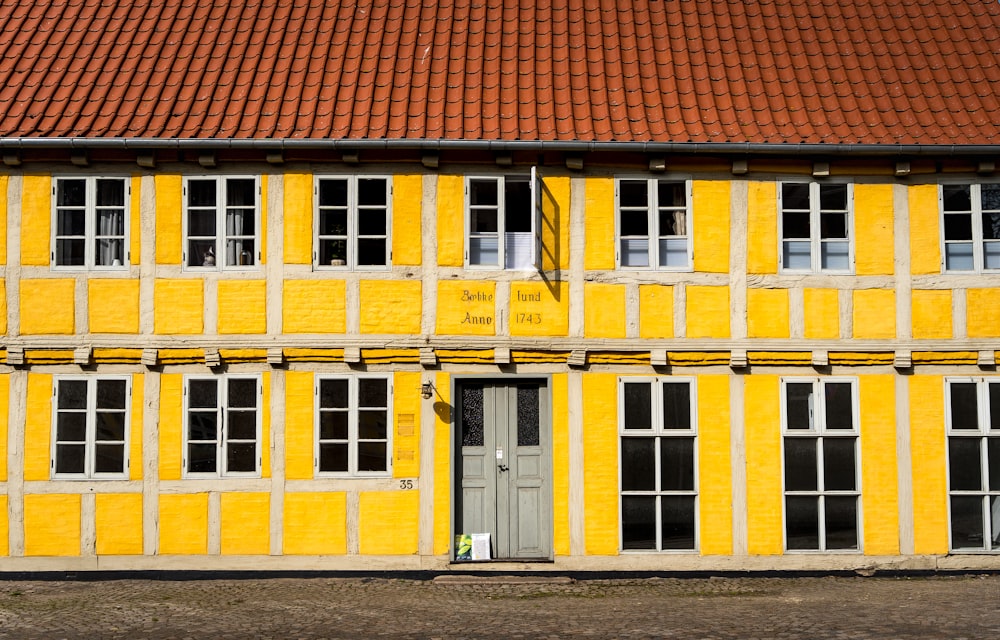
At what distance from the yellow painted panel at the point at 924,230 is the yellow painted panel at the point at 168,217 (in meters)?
8.50

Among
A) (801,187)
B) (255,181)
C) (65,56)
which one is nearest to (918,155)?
(801,187)

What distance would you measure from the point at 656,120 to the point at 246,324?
211 inches

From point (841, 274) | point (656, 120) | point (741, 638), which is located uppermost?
point (656, 120)

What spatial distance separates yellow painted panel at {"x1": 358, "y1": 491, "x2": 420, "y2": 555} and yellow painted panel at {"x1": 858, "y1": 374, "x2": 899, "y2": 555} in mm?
5169

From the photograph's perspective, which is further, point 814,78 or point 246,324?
point 814,78

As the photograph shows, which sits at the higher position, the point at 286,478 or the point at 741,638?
the point at 286,478

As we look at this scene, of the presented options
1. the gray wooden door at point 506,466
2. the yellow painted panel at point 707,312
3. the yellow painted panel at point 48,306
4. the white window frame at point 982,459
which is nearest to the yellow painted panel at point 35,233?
the yellow painted panel at point 48,306

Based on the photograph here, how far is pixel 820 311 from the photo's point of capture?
1241cm

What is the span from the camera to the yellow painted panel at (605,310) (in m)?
12.3

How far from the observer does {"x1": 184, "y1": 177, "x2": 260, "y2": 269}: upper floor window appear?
487 inches

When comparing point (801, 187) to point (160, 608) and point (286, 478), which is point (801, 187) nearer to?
point (286, 478)

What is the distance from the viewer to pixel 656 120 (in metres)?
12.7

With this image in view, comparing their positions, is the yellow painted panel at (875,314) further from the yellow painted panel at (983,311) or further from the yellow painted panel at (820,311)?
the yellow painted panel at (983,311)

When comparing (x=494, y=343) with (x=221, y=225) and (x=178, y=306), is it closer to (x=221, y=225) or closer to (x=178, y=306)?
(x=221, y=225)
